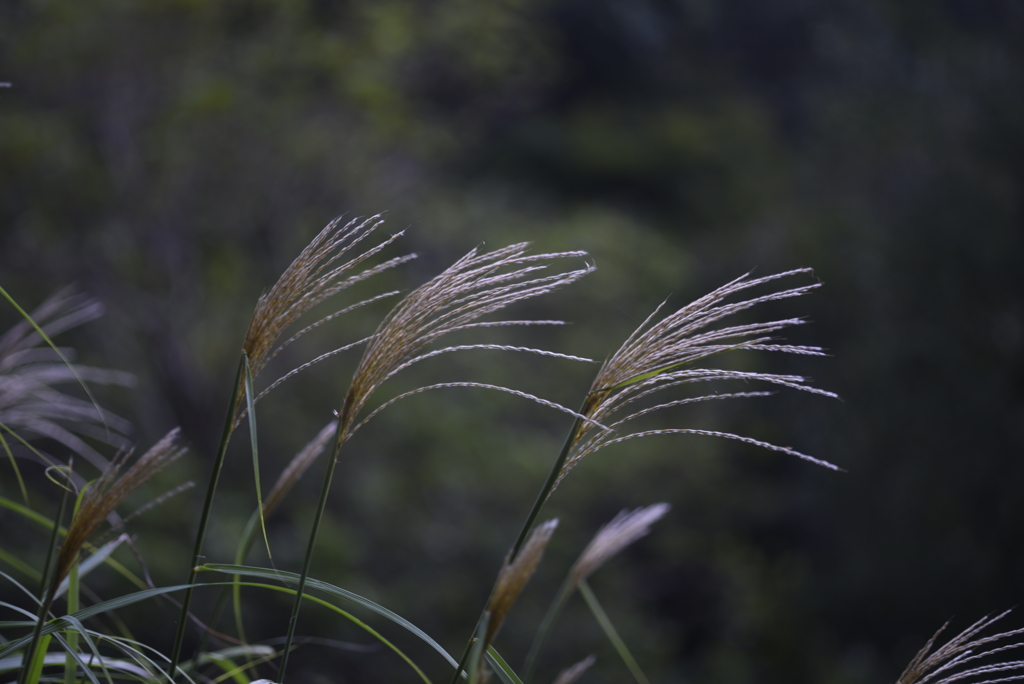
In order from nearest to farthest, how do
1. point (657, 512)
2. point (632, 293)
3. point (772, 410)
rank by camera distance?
1. point (657, 512)
2. point (632, 293)
3. point (772, 410)

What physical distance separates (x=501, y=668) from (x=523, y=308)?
13.6 feet

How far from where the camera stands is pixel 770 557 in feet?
18.6

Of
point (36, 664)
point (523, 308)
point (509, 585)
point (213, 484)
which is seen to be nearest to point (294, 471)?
point (213, 484)

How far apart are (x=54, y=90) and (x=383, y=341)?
350 cm

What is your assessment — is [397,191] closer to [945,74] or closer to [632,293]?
[632,293]

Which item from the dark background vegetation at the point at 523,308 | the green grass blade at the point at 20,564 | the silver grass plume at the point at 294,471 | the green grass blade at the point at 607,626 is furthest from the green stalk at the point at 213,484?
the dark background vegetation at the point at 523,308

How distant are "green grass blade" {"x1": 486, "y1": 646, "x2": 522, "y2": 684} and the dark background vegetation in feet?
9.42

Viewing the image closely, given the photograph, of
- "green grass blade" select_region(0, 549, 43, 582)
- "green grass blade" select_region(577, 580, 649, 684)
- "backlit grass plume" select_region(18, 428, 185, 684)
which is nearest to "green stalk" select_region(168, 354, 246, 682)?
"backlit grass plume" select_region(18, 428, 185, 684)

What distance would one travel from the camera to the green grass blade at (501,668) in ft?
2.14

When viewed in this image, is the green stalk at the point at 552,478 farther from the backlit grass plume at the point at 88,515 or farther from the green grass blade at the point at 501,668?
the backlit grass plume at the point at 88,515

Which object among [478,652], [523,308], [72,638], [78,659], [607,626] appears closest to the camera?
[478,652]

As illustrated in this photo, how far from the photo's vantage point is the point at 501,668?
67cm

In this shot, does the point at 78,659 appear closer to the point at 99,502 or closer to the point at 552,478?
the point at 99,502

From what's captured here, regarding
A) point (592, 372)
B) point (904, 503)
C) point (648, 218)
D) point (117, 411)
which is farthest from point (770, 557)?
point (117, 411)
